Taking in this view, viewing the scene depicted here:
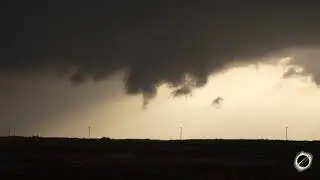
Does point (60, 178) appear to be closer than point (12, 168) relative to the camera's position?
Yes

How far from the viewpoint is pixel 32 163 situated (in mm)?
59938

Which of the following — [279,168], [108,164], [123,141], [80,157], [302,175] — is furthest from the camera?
[123,141]

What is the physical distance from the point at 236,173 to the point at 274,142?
135 feet

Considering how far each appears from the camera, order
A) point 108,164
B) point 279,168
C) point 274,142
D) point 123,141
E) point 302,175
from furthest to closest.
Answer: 1. point 123,141
2. point 274,142
3. point 108,164
4. point 279,168
5. point 302,175

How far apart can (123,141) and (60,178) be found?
51.2 meters

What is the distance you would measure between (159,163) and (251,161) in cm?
877

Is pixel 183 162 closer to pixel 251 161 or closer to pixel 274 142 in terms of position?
pixel 251 161

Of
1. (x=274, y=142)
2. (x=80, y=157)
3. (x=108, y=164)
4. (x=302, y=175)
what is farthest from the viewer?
(x=274, y=142)

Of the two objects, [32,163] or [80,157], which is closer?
[32,163]

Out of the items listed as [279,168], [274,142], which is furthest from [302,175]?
[274,142]

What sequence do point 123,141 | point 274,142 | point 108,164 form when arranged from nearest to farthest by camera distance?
point 108,164 → point 274,142 → point 123,141

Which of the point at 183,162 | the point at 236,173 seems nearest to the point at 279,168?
the point at 236,173

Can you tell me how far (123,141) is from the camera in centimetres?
10188

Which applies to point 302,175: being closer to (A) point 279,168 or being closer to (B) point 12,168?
(A) point 279,168
